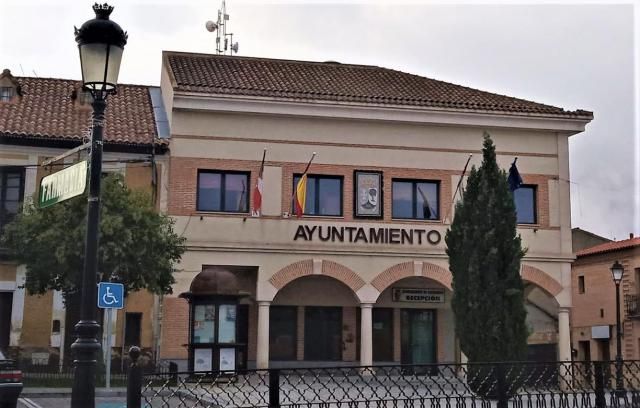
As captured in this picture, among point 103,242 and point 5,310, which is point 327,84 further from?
point 5,310

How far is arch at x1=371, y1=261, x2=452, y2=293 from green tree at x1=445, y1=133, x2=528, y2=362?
8.58 meters

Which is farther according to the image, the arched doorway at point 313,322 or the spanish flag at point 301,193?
the arched doorway at point 313,322

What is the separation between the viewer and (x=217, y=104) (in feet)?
82.2

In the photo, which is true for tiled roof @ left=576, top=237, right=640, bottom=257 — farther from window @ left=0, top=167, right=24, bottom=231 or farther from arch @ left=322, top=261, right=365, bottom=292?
window @ left=0, top=167, right=24, bottom=231

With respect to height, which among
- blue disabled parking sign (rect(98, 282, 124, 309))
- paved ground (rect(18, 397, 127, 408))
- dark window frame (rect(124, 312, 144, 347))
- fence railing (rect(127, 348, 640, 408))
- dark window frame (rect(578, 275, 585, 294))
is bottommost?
paved ground (rect(18, 397, 127, 408))

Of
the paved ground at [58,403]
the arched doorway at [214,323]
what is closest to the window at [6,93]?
the arched doorway at [214,323]

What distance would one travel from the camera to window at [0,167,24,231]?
24734mm

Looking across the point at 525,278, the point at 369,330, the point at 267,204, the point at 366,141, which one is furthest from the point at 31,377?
the point at 525,278

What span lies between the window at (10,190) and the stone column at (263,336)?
7.66 meters

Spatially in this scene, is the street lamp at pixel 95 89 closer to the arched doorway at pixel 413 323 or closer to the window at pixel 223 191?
the window at pixel 223 191

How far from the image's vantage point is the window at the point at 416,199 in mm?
26266

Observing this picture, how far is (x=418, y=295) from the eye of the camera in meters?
27.8

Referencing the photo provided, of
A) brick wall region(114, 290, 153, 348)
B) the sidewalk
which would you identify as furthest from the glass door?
brick wall region(114, 290, 153, 348)

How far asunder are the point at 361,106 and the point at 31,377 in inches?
472
